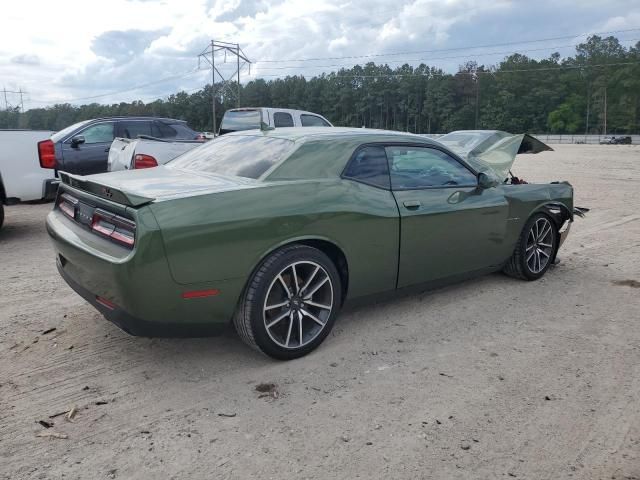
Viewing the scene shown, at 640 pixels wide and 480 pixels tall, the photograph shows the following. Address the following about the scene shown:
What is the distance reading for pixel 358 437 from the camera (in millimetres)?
2732

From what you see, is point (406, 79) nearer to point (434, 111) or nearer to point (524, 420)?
point (434, 111)

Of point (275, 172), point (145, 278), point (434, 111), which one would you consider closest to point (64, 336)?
point (145, 278)

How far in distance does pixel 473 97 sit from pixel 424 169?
101154mm

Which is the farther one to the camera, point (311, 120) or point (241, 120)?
point (241, 120)

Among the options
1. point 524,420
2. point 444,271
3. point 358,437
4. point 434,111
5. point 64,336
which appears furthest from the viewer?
point 434,111

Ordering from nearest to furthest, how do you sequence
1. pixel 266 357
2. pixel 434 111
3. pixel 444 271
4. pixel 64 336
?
1. pixel 266 357
2. pixel 64 336
3. pixel 444 271
4. pixel 434 111

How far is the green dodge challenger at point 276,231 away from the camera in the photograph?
3.03 metres

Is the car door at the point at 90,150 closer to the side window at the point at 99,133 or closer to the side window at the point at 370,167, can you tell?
the side window at the point at 99,133

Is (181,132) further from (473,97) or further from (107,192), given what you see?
(473,97)

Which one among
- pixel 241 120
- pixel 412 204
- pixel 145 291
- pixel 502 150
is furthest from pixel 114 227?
pixel 241 120

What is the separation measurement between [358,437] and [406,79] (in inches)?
4066

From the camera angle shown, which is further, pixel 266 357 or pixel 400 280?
pixel 400 280

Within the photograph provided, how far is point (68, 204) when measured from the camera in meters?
3.87

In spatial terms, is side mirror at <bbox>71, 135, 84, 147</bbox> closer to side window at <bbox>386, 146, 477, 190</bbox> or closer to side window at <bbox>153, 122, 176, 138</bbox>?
side window at <bbox>153, 122, 176, 138</bbox>
